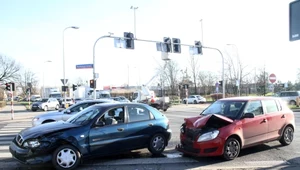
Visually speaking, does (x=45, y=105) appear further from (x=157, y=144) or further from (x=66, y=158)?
(x=66, y=158)

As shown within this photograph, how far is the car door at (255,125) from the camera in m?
7.77

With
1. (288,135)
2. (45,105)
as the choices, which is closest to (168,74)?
(45,105)

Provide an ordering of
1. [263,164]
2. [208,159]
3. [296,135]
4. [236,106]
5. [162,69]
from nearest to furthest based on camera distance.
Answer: [263,164], [208,159], [236,106], [296,135], [162,69]

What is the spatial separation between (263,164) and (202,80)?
69.4m

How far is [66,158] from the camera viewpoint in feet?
21.6

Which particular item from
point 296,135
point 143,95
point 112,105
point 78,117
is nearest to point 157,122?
point 112,105

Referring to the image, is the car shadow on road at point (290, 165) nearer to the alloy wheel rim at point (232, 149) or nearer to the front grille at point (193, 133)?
the alloy wheel rim at point (232, 149)

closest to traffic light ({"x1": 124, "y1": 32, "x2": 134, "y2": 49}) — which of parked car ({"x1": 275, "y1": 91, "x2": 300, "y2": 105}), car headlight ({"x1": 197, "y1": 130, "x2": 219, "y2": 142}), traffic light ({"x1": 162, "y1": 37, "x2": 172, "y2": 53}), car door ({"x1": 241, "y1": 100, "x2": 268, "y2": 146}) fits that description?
traffic light ({"x1": 162, "y1": 37, "x2": 172, "y2": 53})

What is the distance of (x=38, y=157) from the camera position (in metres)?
6.41

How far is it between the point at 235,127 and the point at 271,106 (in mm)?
2038

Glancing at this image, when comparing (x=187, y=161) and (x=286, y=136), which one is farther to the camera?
(x=286, y=136)

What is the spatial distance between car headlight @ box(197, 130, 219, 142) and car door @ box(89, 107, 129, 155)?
1897 millimetres

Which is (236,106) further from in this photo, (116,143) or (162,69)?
(162,69)

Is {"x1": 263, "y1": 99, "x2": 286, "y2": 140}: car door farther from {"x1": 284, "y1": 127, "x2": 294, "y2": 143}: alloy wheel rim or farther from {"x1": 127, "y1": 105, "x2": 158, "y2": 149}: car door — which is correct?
{"x1": 127, "y1": 105, "x2": 158, "y2": 149}: car door
